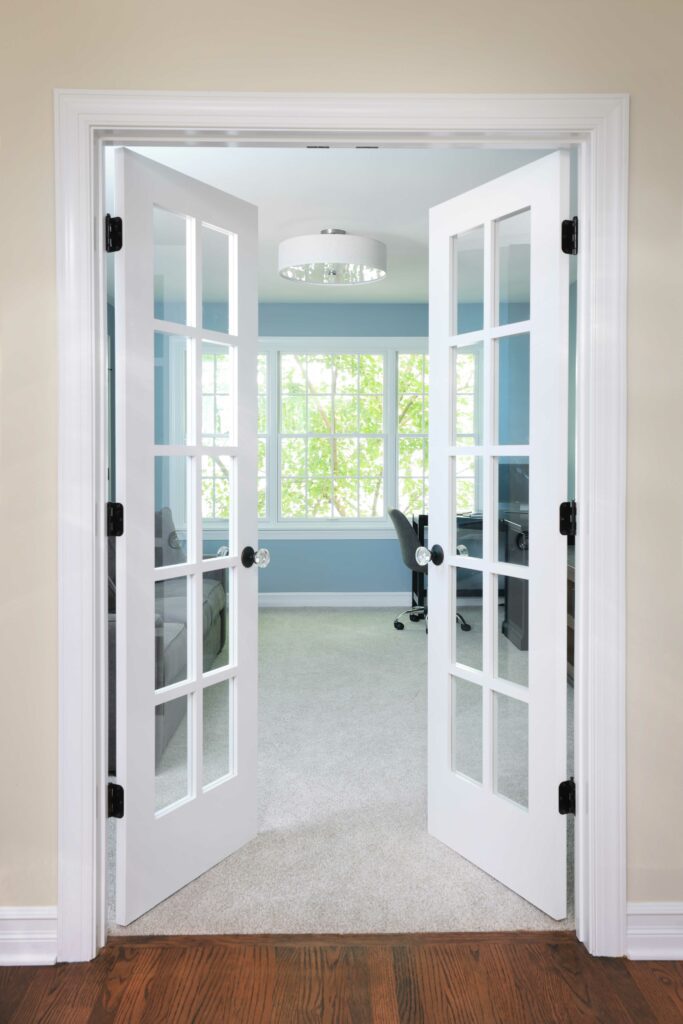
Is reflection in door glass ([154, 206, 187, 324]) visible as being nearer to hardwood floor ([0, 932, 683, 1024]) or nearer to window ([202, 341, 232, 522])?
window ([202, 341, 232, 522])

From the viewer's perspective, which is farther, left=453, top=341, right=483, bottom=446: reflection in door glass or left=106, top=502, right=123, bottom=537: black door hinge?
left=453, top=341, right=483, bottom=446: reflection in door glass

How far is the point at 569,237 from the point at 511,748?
1.45 meters

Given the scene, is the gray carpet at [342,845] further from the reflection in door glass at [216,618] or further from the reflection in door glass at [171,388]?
the reflection in door glass at [171,388]

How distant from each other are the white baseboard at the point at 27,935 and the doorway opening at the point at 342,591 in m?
0.24

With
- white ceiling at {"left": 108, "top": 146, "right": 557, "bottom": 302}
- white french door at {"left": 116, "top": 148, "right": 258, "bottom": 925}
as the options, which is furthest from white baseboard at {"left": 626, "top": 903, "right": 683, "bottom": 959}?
white ceiling at {"left": 108, "top": 146, "right": 557, "bottom": 302}

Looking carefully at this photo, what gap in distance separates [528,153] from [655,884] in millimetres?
2959

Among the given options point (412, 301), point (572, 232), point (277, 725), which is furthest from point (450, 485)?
point (412, 301)

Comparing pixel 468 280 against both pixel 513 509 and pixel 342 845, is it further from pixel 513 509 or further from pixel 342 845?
pixel 342 845

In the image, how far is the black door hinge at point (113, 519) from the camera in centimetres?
212

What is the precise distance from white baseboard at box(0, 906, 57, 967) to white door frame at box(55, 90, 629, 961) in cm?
3

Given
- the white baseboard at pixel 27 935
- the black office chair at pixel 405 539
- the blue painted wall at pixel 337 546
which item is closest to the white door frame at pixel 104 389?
the white baseboard at pixel 27 935

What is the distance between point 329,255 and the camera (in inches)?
191

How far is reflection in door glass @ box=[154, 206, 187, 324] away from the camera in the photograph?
7.43 feet

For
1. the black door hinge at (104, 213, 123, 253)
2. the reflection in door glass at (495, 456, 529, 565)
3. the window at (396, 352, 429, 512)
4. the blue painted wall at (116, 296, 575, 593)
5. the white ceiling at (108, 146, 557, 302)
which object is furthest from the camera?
the window at (396, 352, 429, 512)
